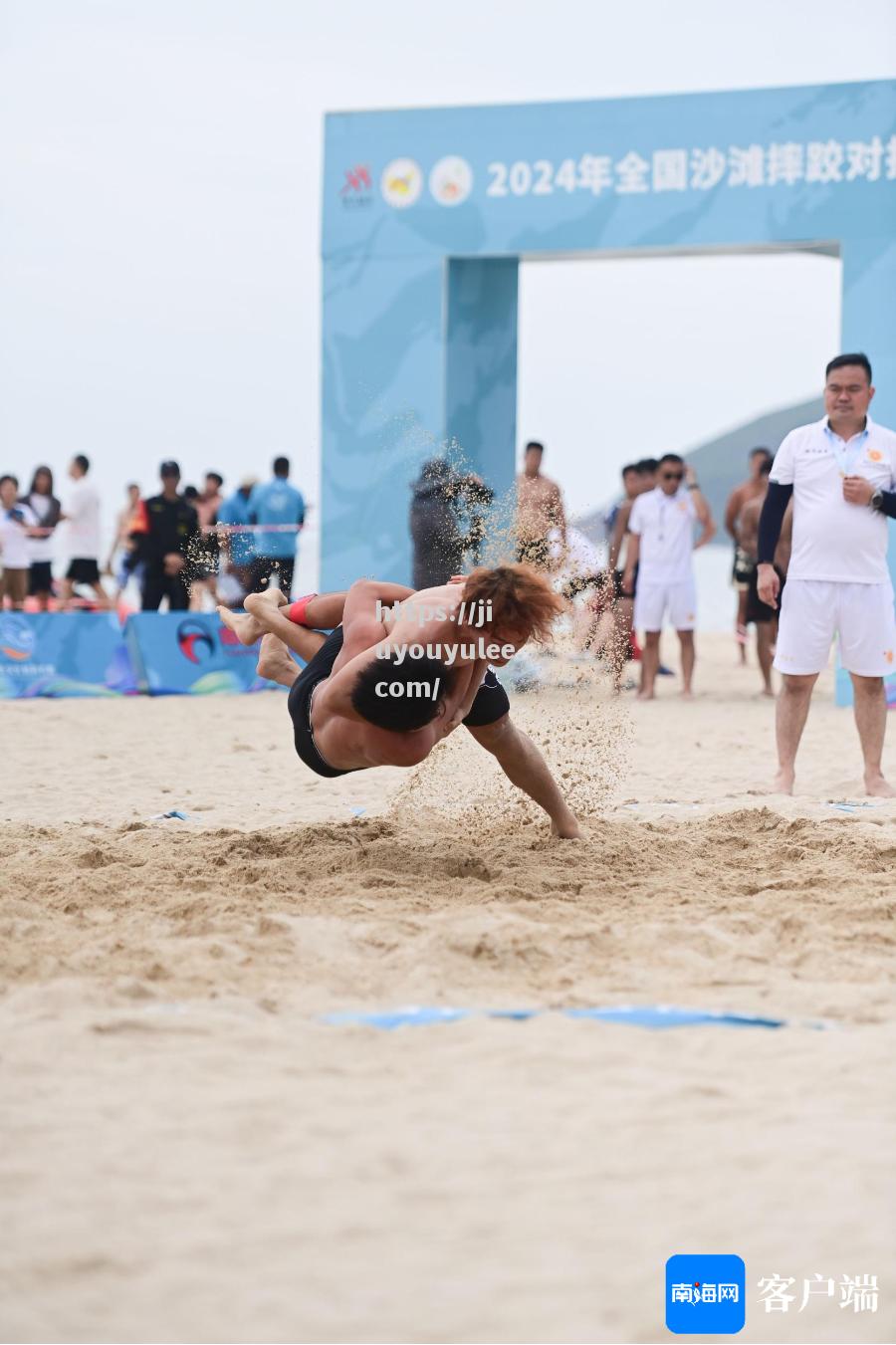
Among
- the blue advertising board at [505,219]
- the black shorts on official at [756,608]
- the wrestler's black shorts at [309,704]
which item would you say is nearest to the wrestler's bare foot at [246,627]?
the wrestler's black shorts at [309,704]

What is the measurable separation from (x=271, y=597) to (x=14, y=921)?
5.23ft

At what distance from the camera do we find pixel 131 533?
12203mm

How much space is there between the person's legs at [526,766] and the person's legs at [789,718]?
1.46 m

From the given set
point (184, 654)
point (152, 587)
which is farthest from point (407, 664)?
point (152, 587)

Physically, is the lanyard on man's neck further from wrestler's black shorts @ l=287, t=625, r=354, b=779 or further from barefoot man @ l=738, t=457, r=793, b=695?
barefoot man @ l=738, t=457, r=793, b=695

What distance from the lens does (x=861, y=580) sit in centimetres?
620

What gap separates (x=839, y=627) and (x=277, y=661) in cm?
252

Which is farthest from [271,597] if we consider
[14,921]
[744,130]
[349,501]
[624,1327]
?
[744,130]

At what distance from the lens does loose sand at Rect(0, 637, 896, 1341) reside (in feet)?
6.83

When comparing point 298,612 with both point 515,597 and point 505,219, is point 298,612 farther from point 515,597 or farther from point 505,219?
point 505,219

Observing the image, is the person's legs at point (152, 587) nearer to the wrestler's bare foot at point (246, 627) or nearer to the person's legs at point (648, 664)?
the person's legs at point (648, 664)

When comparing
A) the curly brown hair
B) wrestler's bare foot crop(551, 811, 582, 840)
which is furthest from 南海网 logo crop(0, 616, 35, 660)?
the curly brown hair

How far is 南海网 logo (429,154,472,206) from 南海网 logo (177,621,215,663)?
3764mm

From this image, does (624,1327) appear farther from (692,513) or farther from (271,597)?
(692,513)
